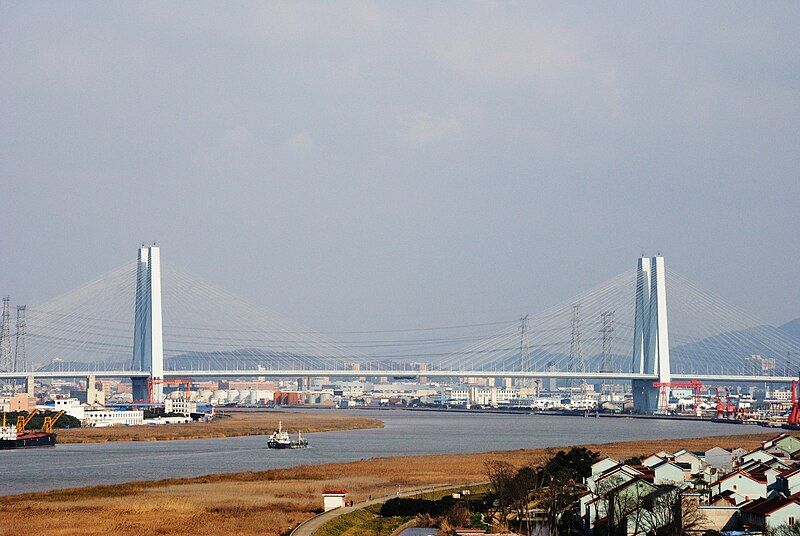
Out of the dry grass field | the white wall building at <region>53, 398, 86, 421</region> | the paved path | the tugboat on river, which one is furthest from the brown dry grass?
the paved path

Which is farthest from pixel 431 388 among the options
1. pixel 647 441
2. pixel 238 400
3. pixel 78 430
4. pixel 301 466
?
pixel 301 466

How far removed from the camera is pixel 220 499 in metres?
17.7

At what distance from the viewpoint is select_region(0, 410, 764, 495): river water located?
2211 cm

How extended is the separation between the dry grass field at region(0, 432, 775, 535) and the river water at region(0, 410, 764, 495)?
158cm

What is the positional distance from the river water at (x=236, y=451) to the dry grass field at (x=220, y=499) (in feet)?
5.17

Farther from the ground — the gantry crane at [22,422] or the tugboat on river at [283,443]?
the gantry crane at [22,422]

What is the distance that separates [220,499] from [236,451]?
12257mm

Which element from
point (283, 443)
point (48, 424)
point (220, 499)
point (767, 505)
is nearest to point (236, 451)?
point (283, 443)

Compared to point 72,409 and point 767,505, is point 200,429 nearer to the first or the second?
point 72,409

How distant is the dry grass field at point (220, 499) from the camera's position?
14.8 metres

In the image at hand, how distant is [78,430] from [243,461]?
15598mm

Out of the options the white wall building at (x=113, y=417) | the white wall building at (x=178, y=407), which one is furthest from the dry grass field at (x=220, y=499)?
the white wall building at (x=178, y=407)

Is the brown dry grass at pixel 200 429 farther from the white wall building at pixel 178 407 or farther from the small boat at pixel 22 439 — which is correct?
the white wall building at pixel 178 407

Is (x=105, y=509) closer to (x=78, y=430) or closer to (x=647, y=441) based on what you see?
(x=647, y=441)
